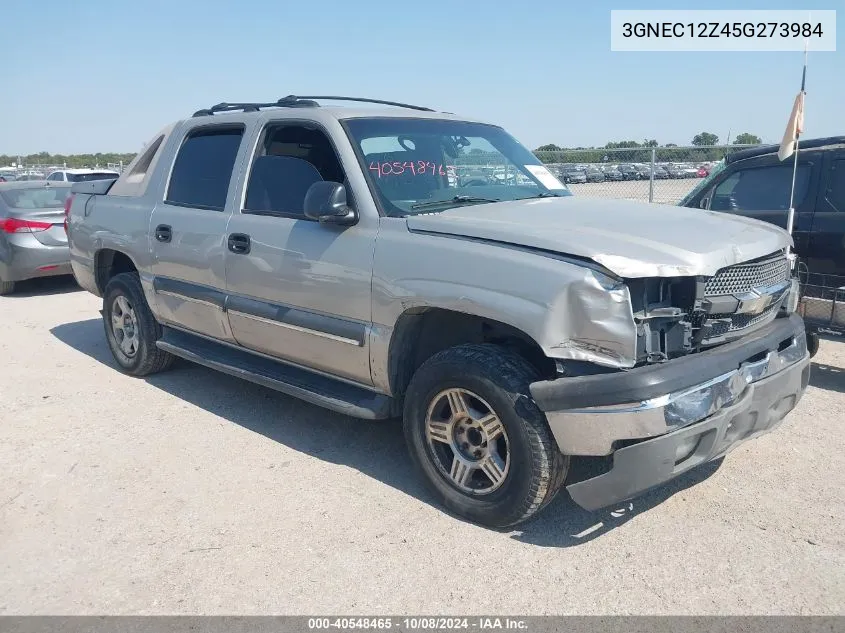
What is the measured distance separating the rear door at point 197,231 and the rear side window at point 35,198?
5.89 metres

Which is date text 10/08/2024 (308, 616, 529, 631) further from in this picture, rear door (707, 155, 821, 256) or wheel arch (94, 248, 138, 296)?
rear door (707, 155, 821, 256)

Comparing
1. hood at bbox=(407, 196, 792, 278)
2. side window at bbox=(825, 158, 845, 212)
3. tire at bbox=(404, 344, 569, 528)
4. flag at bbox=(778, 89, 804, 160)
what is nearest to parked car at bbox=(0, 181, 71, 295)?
hood at bbox=(407, 196, 792, 278)

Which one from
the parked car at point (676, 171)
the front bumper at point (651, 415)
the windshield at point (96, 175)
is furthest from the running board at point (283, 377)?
the windshield at point (96, 175)

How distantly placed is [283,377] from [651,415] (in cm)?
242

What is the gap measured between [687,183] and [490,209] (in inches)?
441

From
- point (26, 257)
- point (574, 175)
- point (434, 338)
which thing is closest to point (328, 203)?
point (434, 338)

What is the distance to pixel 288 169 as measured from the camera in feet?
14.8

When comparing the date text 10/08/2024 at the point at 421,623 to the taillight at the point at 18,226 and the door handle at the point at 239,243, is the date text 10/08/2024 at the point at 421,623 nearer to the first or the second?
the door handle at the point at 239,243

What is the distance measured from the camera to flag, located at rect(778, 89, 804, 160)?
577 centimetres

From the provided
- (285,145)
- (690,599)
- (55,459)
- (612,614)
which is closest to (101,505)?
(55,459)

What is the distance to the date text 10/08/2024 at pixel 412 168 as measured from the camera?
13.5 ft

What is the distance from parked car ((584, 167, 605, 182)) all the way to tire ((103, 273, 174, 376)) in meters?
10.3

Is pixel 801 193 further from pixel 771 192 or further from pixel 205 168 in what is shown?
pixel 205 168

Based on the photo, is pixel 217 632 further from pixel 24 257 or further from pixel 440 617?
pixel 24 257
